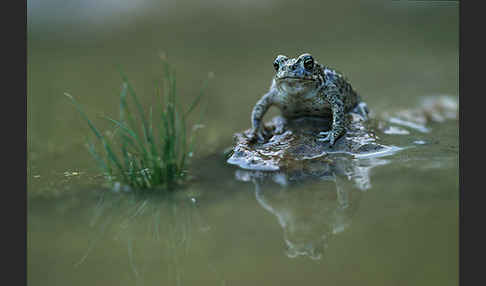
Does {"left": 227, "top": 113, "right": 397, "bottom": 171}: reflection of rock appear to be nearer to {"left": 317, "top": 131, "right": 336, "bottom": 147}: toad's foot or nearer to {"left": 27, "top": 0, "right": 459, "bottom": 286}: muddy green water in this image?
{"left": 317, "top": 131, "right": 336, "bottom": 147}: toad's foot

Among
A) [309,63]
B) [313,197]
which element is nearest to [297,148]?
[309,63]

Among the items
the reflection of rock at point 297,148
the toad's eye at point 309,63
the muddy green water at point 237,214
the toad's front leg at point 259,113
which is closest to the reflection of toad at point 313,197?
the muddy green water at point 237,214

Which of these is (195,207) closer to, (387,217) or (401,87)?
(387,217)

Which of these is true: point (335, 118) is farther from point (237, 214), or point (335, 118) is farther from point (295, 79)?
point (237, 214)

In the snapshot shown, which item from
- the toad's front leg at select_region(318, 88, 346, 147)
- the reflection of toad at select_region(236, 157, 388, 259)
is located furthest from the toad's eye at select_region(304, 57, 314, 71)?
the reflection of toad at select_region(236, 157, 388, 259)

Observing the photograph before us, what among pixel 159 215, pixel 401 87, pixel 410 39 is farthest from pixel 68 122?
pixel 410 39

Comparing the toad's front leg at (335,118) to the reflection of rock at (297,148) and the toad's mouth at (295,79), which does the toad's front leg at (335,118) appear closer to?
the reflection of rock at (297,148)
